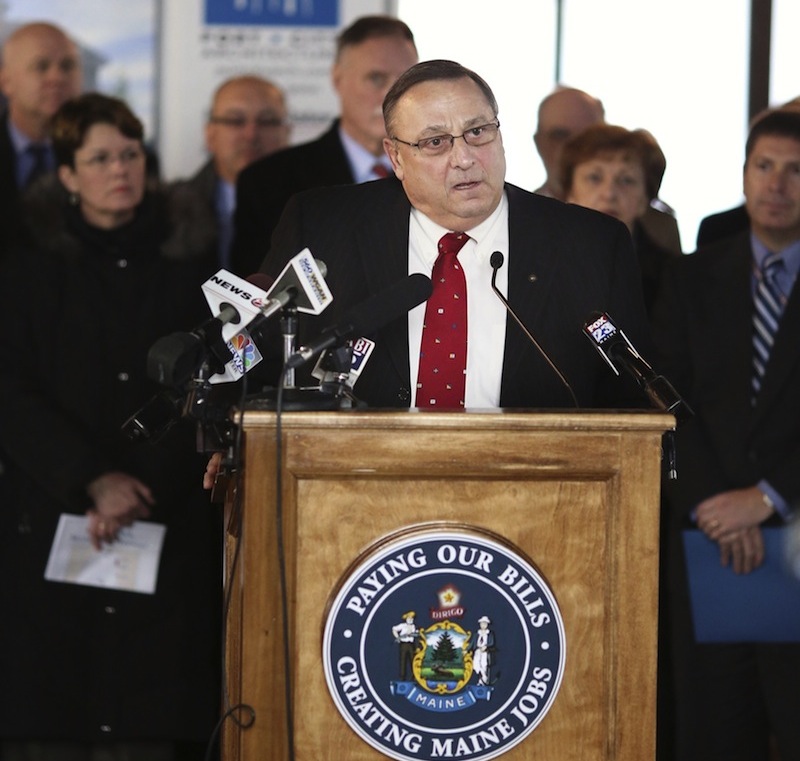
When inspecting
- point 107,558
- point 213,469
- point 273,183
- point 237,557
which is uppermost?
point 273,183

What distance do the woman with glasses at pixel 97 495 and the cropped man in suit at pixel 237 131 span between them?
0.83m

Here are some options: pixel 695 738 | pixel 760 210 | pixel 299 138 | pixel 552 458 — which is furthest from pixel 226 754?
pixel 299 138

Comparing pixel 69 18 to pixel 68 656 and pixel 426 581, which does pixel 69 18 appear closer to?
pixel 68 656

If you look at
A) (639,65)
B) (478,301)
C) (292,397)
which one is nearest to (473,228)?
(478,301)

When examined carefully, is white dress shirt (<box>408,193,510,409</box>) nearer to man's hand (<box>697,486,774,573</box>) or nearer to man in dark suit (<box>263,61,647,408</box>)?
man in dark suit (<box>263,61,647,408</box>)

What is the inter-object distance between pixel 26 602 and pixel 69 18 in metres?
2.31

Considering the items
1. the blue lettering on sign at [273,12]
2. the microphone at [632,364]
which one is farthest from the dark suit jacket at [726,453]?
the blue lettering on sign at [273,12]

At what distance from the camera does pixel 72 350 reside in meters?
3.74

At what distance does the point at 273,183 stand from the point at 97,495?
1.11m

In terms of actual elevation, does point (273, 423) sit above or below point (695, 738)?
above

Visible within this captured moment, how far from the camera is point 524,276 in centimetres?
274

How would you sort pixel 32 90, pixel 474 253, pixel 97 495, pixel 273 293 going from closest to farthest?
pixel 273 293
pixel 474 253
pixel 97 495
pixel 32 90

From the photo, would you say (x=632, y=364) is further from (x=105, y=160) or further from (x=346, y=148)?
(x=346, y=148)

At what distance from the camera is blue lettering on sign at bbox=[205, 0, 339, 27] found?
5.12 m
